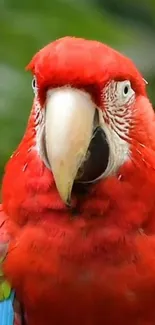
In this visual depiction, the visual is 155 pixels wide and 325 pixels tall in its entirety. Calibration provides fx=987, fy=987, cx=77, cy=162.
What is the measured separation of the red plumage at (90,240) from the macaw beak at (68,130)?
76 mm

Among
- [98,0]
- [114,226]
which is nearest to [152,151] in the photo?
[114,226]

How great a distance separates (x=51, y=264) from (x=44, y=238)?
0.04m

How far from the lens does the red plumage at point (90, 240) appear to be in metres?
1.38

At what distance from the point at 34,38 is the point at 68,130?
1.56 feet

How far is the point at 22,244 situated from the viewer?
143cm

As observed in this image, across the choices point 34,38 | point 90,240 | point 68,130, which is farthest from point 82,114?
point 34,38

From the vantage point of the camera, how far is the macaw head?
129 centimetres

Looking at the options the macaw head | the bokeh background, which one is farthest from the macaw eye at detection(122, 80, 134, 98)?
the bokeh background

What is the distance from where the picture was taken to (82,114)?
130 centimetres

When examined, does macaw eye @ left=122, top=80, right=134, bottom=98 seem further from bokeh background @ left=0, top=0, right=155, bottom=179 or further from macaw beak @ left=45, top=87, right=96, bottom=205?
bokeh background @ left=0, top=0, right=155, bottom=179

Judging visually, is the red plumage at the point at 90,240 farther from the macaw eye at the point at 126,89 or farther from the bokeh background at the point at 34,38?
the bokeh background at the point at 34,38

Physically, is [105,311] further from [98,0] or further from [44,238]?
[98,0]

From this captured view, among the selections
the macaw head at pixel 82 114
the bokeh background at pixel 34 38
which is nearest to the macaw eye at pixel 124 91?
the macaw head at pixel 82 114

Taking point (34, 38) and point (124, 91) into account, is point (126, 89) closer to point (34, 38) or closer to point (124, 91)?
point (124, 91)
